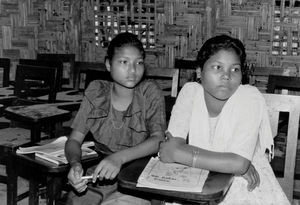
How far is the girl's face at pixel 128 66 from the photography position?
6.79 ft

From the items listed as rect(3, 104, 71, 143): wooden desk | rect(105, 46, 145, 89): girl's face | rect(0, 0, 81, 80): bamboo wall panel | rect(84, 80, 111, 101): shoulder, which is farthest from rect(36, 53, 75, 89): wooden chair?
rect(105, 46, 145, 89): girl's face

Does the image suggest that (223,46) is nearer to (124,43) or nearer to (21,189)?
(124,43)

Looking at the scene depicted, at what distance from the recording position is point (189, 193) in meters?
1.40

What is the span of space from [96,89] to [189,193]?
3.02 ft

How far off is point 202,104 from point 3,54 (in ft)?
13.3

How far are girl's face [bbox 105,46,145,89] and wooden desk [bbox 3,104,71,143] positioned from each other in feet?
2.67

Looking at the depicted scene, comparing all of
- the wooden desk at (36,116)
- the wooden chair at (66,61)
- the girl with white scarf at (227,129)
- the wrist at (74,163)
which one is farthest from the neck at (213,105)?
the wooden chair at (66,61)

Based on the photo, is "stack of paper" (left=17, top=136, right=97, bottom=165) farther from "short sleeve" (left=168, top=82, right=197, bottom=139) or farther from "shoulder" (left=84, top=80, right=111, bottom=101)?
"short sleeve" (left=168, top=82, right=197, bottom=139)

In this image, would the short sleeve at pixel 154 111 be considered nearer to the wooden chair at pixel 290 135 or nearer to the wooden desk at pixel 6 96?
the wooden chair at pixel 290 135

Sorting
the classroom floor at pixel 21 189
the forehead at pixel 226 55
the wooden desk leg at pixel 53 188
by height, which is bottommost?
the classroom floor at pixel 21 189

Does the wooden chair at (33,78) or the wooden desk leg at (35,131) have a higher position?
the wooden chair at (33,78)

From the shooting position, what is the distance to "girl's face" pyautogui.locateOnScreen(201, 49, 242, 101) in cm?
181

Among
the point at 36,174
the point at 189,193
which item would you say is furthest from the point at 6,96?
the point at 189,193

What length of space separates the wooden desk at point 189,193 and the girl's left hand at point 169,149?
0.27ft
